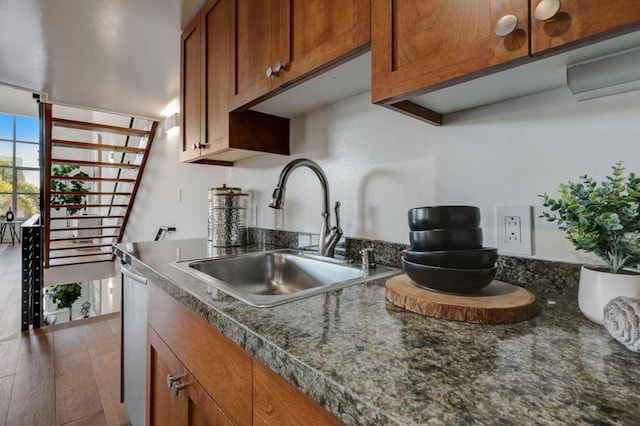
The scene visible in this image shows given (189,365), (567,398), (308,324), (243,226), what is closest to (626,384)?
(567,398)

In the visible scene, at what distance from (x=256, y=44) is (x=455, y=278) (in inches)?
41.8

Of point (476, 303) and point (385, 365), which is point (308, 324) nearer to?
point (385, 365)

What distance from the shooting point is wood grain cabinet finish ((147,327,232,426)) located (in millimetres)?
727

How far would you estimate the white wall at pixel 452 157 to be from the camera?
0.71m

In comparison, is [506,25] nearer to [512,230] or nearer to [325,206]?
[512,230]

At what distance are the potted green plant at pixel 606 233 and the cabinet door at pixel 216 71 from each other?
124 cm

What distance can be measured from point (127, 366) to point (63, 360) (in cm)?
119

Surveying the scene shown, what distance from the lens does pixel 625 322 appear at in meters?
0.44

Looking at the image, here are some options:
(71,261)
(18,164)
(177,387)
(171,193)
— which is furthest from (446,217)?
(18,164)

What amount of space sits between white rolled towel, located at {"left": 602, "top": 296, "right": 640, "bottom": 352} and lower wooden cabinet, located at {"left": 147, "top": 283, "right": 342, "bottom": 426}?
42cm

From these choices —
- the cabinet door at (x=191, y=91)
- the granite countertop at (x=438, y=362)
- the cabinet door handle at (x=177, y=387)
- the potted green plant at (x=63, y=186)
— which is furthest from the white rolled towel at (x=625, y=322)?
the potted green plant at (x=63, y=186)

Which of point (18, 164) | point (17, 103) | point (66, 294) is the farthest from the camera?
point (18, 164)

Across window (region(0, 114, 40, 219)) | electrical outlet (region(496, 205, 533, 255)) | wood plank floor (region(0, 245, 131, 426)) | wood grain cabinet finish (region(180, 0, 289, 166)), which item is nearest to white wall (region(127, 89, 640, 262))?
electrical outlet (region(496, 205, 533, 255))

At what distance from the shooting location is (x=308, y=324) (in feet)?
1.83
